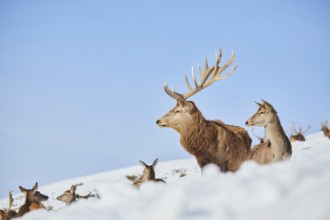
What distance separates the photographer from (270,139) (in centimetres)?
835

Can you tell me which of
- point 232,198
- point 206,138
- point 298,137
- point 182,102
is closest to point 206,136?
point 206,138

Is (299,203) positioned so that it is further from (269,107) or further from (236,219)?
(269,107)

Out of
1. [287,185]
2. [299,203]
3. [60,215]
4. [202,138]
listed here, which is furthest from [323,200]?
[202,138]

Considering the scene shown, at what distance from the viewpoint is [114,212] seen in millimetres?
2773

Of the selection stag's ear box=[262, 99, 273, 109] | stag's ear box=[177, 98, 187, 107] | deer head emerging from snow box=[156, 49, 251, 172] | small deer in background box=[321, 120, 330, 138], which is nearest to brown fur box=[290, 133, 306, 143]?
small deer in background box=[321, 120, 330, 138]

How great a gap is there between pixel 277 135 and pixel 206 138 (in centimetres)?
165

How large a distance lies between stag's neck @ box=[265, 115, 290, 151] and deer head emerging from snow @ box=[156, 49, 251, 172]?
0.69 m

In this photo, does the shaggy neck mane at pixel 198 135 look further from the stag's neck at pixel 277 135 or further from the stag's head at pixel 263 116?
the stag's head at pixel 263 116

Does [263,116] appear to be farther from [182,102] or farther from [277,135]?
[182,102]

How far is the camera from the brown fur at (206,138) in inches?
283

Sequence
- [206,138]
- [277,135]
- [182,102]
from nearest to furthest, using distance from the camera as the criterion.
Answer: [206,138] → [182,102] → [277,135]

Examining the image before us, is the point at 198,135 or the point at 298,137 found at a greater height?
the point at 298,137

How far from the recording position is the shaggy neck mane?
7.21m

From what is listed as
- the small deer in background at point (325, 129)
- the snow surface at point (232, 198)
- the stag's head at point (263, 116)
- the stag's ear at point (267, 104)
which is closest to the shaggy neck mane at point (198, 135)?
the stag's head at point (263, 116)
